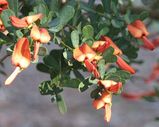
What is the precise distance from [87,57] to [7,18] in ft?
0.48

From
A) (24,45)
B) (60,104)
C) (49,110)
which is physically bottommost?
(49,110)

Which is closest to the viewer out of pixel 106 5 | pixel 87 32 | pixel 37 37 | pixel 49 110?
pixel 37 37

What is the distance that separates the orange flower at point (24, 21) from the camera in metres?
0.85

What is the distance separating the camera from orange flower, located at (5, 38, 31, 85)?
2.79 ft

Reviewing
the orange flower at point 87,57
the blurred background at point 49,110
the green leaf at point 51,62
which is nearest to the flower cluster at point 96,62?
the orange flower at point 87,57

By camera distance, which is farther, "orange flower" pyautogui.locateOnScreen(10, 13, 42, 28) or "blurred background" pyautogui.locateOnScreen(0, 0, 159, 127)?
"blurred background" pyautogui.locateOnScreen(0, 0, 159, 127)

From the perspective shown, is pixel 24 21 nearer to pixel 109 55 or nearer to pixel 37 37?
pixel 37 37

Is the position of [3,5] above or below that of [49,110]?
above

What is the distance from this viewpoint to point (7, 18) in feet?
2.90

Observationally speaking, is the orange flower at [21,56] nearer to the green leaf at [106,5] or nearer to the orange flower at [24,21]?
the orange flower at [24,21]

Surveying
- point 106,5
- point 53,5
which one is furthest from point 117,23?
point 53,5

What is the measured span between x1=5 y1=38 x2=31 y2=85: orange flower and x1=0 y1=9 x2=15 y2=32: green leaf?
0.04m

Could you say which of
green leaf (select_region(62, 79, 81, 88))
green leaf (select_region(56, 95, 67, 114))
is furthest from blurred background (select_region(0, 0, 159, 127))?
green leaf (select_region(62, 79, 81, 88))

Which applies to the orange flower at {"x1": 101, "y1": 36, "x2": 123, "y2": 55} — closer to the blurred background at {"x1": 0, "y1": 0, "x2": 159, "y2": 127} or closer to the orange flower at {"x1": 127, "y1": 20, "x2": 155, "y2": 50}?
the orange flower at {"x1": 127, "y1": 20, "x2": 155, "y2": 50}
